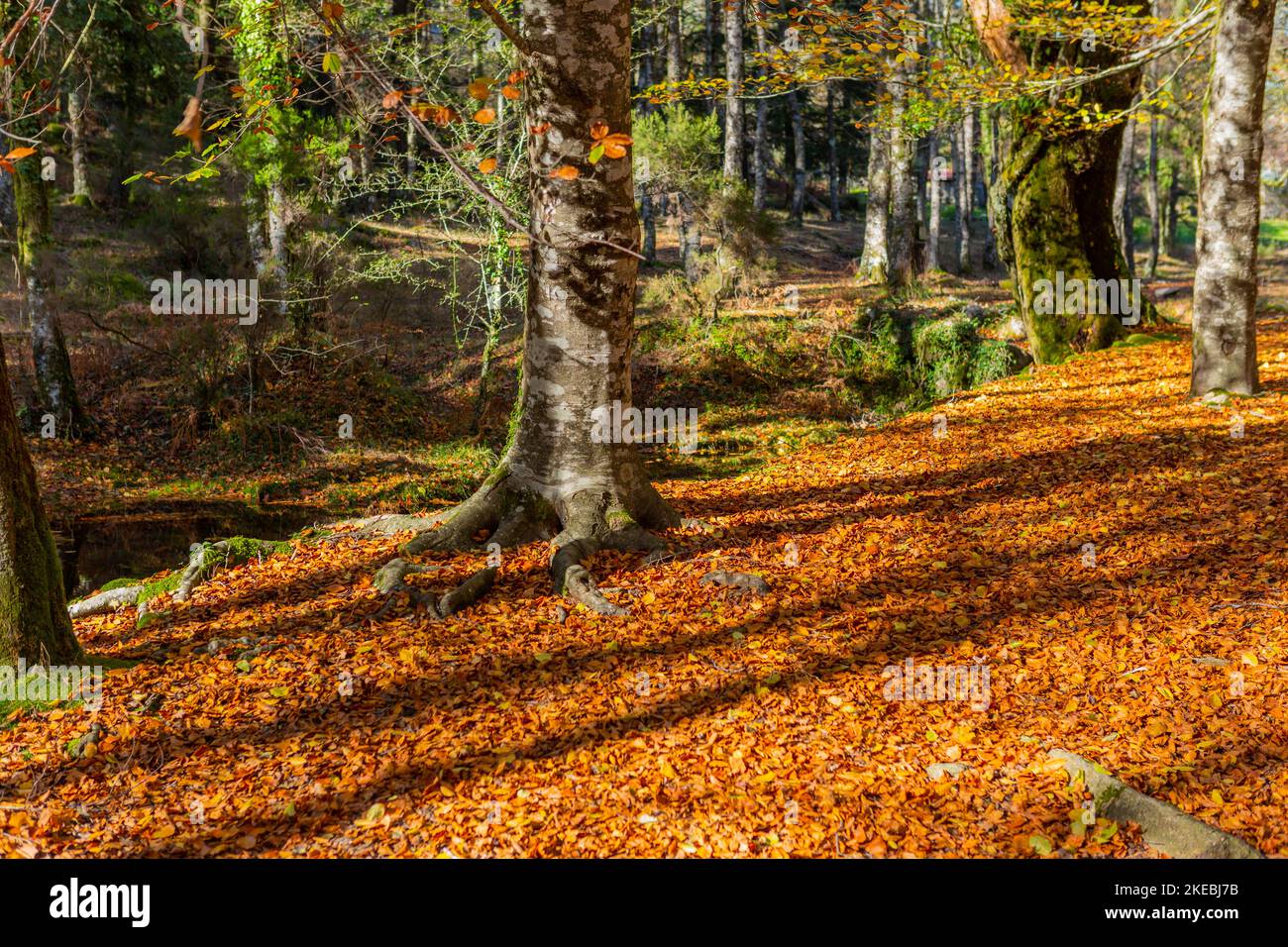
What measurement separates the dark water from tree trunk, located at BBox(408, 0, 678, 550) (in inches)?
182

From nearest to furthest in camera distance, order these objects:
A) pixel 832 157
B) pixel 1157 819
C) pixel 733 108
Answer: pixel 1157 819 < pixel 733 108 < pixel 832 157

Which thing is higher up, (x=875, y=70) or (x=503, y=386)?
(x=875, y=70)

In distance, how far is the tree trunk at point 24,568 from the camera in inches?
179

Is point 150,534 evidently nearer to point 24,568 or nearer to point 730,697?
point 24,568

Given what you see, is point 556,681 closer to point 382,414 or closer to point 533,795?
point 533,795

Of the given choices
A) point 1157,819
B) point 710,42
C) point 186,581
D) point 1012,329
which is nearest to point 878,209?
point 1012,329

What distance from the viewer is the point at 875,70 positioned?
39.4 feet

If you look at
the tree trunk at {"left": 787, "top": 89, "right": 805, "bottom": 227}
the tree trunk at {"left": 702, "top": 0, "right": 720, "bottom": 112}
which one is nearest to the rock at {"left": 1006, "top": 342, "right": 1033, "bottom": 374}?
the tree trunk at {"left": 702, "top": 0, "right": 720, "bottom": 112}

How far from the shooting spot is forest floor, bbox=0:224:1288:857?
11.9ft

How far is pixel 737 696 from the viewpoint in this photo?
459 cm

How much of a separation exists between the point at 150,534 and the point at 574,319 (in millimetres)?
7131

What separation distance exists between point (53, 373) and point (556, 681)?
12578 millimetres

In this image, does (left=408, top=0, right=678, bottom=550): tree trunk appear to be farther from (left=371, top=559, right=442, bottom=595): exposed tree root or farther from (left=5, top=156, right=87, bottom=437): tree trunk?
Answer: (left=5, top=156, right=87, bottom=437): tree trunk
